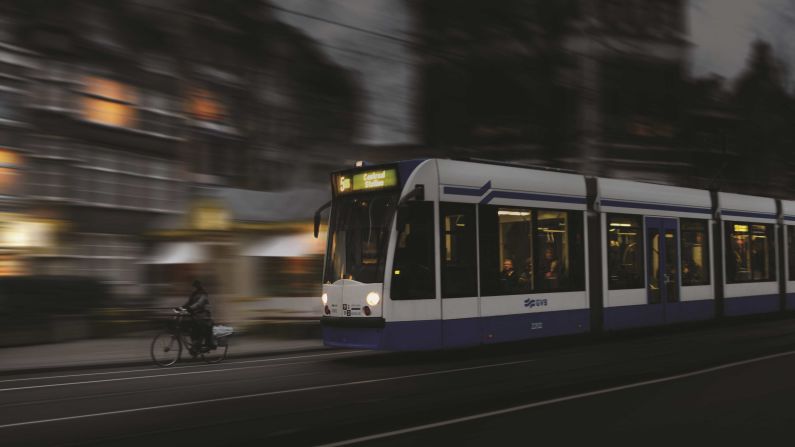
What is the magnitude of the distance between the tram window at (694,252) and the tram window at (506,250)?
4904 mm

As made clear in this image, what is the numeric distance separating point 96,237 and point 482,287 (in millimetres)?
15665

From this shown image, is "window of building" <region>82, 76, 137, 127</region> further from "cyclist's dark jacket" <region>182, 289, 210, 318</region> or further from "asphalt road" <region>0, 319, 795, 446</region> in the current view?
"asphalt road" <region>0, 319, 795, 446</region>

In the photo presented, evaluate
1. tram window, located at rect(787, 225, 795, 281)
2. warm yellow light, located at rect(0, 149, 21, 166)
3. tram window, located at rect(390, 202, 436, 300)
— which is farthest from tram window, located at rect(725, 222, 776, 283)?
warm yellow light, located at rect(0, 149, 21, 166)

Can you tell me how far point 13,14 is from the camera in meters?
15.6

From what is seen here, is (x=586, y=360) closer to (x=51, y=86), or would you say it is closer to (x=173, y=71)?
(x=173, y=71)

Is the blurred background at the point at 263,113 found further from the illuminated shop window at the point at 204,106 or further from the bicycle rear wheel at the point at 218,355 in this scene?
the bicycle rear wheel at the point at 218,355

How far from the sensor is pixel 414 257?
11359mm

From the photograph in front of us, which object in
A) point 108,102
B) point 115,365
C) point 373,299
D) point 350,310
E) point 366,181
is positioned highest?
point 108,102

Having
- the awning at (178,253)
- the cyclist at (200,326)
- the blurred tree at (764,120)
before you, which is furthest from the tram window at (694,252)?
the awning at (178,253)

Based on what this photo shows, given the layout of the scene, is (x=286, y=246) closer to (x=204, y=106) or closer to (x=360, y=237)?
(x=204, y=106)

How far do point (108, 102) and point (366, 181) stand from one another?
13780 mm

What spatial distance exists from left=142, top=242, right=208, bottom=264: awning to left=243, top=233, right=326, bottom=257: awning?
64.3 inches

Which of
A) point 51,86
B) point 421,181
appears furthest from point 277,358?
point 51,86

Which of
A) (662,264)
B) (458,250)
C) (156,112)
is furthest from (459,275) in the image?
(156,112)
